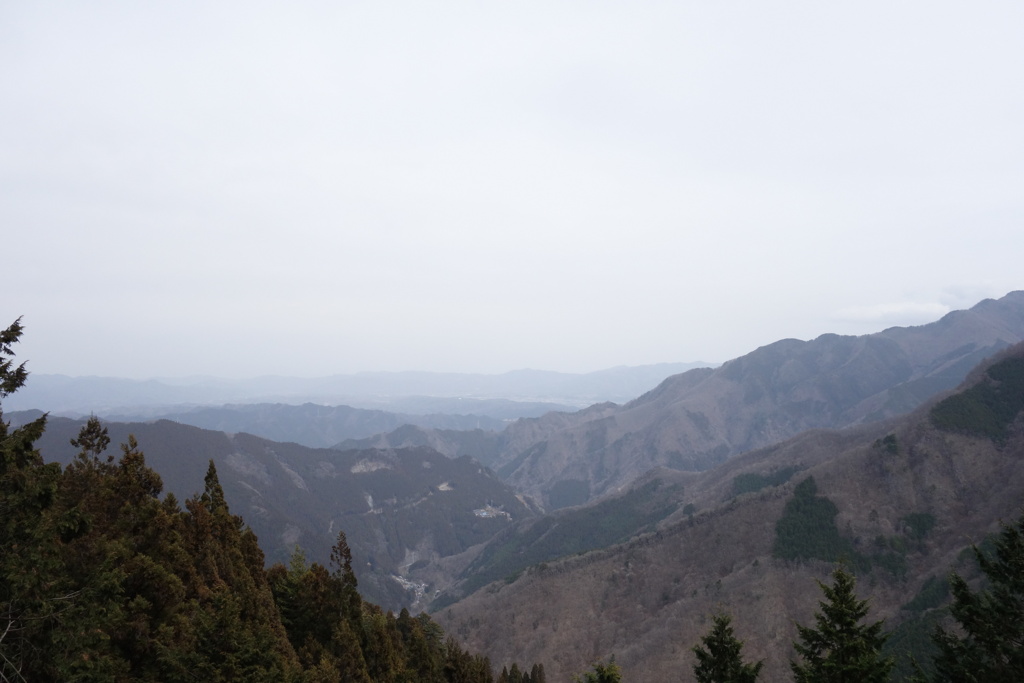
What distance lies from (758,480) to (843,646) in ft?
590

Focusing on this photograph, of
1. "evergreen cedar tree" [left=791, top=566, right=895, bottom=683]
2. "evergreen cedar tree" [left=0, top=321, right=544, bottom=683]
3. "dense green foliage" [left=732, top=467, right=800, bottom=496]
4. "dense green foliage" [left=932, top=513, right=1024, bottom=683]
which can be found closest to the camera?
"evergreen cedar tree" [left=0, top=321, right=544, bottom=683]

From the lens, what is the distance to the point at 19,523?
602 inches

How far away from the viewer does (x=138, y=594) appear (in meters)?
22.4

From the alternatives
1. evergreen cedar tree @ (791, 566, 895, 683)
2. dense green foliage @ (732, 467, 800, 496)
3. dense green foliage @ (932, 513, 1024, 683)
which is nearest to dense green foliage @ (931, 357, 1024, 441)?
dense green foliage @ (732, 467, 800, 496)

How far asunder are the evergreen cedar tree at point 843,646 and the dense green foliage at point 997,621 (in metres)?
3.92

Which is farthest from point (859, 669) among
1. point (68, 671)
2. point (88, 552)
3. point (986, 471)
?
point (986, 471)

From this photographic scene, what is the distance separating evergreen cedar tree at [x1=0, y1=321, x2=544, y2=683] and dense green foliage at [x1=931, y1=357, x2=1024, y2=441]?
141898 millimetres

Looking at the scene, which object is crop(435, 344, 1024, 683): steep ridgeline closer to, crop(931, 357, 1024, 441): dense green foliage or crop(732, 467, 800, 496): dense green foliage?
crop(931, 357, 1024, 441): dense green foliage

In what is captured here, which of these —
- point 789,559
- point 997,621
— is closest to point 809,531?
point 789,559

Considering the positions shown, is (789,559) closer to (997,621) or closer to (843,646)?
(997,621)

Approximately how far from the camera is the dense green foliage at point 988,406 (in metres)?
126

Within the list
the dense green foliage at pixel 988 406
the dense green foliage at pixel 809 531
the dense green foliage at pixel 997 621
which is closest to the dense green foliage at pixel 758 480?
the dense green foliage at pixel 809 531

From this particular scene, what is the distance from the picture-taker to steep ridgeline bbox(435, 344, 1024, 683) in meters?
98.6

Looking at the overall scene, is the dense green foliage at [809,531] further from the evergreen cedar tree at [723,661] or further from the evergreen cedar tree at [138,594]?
the evergreen cedar tree at [723,661]
